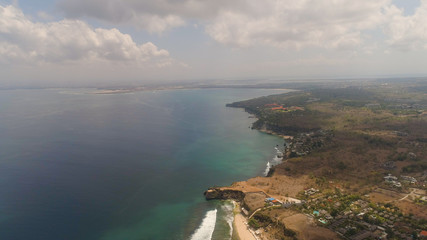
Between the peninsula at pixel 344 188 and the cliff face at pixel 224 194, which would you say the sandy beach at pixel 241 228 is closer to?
the peninsula at pixel 344 188

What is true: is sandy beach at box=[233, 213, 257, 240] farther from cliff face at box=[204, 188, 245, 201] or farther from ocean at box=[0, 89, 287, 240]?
cliff face at box=[204, 188, 245, 201]

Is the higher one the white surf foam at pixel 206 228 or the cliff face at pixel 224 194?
the cliff face at pixel 224 194

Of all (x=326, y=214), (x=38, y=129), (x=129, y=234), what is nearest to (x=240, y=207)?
(x=326, y=214)

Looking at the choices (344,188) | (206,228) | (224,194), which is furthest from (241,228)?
(344,188)

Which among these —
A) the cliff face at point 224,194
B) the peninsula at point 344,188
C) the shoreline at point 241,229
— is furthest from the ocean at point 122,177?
the peninsula at point 344,188

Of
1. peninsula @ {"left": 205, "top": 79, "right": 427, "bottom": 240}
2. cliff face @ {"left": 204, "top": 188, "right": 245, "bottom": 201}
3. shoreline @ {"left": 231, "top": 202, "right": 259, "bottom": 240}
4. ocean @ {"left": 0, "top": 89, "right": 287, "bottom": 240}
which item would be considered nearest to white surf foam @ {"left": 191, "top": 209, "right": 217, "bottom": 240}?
ocean @ {"left": 0, "top": 89, "right": 287, "bottom": 240}

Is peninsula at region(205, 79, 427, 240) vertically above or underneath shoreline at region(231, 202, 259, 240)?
above
